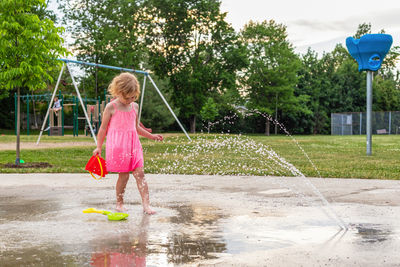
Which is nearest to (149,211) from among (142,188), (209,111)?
(142,188)

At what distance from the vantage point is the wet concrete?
Answer: 3.23 meters

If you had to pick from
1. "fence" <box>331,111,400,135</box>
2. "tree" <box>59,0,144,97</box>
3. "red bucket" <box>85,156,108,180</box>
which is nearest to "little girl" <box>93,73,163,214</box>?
"red bucket" <box>85,156,108,180</box>

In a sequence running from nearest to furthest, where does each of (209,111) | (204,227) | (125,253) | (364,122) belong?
(125,253) → (204,227) → (209,111) → (364,122)

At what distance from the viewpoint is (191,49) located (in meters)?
41.8

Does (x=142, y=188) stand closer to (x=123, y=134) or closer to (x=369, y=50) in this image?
(x=123, y=134)

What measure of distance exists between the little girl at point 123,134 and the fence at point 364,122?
128 feet

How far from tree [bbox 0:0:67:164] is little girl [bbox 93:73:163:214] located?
5.52 metres

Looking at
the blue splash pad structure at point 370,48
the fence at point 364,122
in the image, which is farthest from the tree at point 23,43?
the fence at point 364,122

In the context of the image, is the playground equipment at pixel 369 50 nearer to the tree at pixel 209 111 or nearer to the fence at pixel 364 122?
the tree at pixel 209 111

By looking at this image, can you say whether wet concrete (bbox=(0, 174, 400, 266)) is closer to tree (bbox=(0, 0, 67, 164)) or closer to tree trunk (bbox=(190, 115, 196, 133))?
tree (bbox=(0, 0, 67, 164))

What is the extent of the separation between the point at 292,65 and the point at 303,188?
38.5 meters

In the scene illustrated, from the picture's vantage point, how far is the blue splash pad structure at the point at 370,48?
14195 millimetres

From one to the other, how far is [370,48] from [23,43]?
32.7 ft

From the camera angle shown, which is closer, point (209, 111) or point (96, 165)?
point (96, 165)
